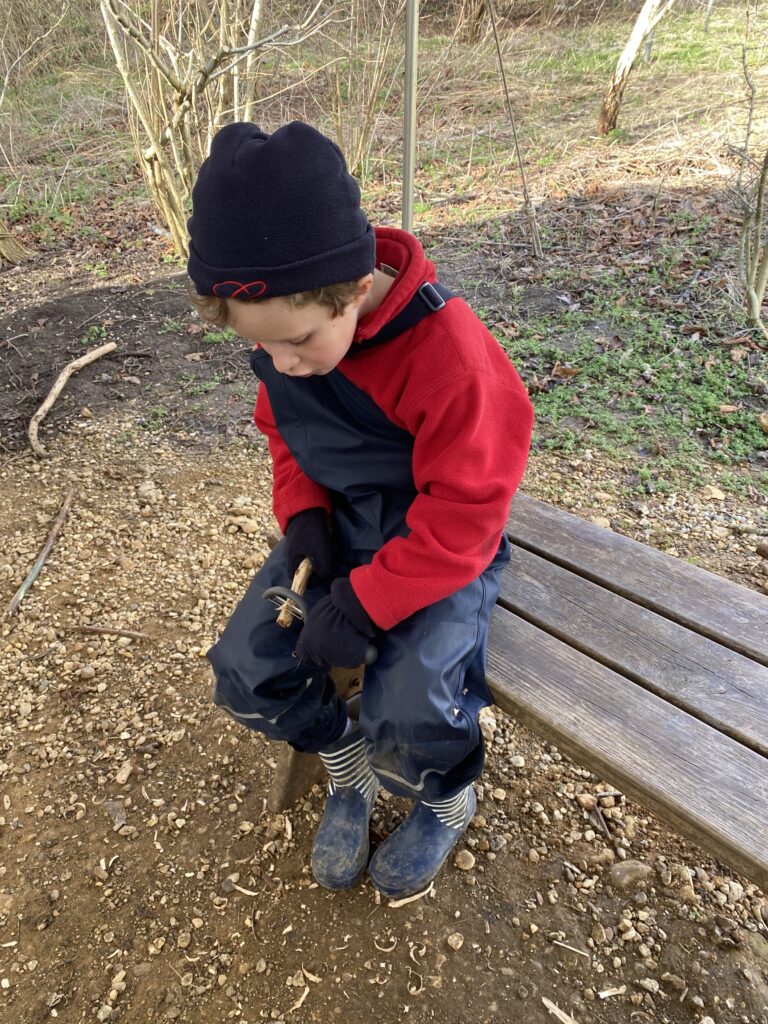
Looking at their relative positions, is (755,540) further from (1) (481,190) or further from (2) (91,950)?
(1) (481,190)

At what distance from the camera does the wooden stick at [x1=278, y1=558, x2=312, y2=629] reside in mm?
1576

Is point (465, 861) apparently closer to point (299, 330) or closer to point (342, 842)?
point (342, 842)

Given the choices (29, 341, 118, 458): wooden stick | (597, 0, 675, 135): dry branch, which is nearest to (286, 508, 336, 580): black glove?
(29, 341, 118, 458): wooden stick

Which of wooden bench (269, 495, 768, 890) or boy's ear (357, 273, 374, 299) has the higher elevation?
boy's ear (357, 273, 374, 299)

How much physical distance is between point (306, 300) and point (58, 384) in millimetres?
2916

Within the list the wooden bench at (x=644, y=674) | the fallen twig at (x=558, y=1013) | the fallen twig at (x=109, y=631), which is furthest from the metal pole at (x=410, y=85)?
the fallen twig at (x=558, y=1013)

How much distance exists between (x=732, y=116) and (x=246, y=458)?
6.19 metres

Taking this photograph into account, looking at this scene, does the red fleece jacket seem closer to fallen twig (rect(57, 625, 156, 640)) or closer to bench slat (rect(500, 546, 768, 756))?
A: bench slat (rect(500, 546, 768, 756))

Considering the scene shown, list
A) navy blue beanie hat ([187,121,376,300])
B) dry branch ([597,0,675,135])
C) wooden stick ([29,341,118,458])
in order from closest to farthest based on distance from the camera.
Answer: navy blue beanie hat ([187,121,376,300]) → wooden stick ([29,341,118,458]) → dry branch ([597,0,675,135])

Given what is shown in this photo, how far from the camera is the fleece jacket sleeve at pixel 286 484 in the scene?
1803 mm

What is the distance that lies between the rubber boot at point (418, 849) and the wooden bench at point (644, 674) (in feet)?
1.13

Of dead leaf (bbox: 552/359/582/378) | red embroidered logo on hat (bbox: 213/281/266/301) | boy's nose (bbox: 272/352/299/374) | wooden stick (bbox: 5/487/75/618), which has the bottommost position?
wooden stick (bbox: 5/487/75/618)

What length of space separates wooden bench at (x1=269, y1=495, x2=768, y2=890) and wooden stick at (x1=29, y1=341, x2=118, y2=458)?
2.23m

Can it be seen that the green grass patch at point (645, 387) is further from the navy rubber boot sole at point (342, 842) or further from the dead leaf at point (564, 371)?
the navy rubber boot sole at point (342, 842)
